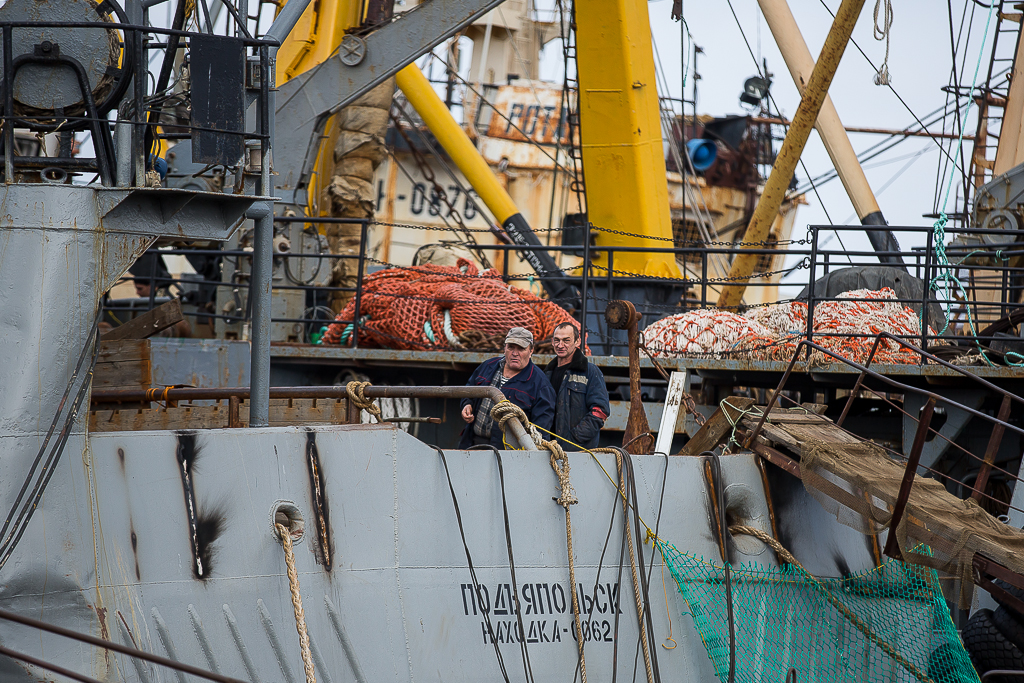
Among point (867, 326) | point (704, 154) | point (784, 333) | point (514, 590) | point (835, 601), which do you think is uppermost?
point (704, 154)

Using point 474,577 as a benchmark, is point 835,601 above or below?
below

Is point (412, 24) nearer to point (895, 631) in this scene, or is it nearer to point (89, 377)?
point (89, 377)

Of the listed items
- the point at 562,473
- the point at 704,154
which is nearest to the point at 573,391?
the point at 562,473

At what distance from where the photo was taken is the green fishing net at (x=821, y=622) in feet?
19.2

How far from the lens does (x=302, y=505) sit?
5012 mm

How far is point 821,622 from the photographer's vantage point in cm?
616

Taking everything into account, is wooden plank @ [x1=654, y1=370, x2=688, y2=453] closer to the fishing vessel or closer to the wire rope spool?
the fishing vessel

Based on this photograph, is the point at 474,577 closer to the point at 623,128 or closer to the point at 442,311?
the point at 442,311

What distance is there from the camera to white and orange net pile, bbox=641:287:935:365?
892 centimetres

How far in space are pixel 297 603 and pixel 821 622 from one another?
11.1 ft

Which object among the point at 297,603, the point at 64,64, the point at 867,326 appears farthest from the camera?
the point at 867,326

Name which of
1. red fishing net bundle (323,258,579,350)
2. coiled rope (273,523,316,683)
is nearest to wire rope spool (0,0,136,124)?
coiled rope (273,523,316,683)

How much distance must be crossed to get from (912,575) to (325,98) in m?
6.61

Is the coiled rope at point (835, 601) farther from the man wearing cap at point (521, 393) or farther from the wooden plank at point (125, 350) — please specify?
the wooden plank at point (125, 350)
